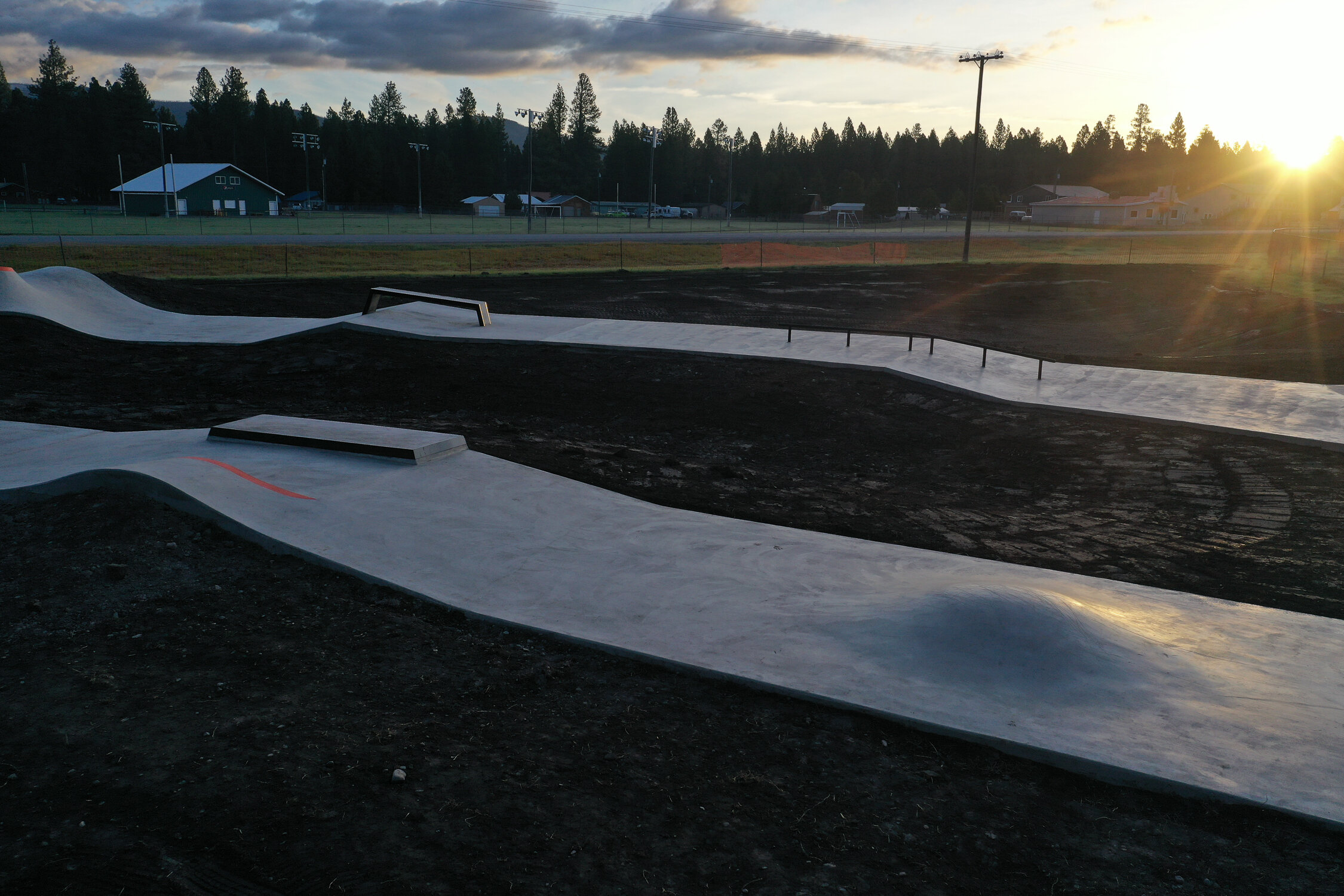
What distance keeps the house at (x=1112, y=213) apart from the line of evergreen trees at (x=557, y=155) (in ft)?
26.1

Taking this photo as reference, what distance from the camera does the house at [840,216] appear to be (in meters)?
89.6

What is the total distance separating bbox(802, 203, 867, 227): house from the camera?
89.6m

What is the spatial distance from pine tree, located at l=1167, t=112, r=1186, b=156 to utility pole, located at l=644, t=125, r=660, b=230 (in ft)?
363

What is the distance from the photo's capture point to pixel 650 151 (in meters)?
129

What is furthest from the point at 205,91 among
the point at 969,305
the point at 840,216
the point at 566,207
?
the point at 969,305

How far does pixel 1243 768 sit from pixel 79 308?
843 inches

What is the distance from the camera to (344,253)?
124ft

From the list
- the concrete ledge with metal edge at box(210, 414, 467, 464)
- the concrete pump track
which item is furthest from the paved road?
the concrete pump track

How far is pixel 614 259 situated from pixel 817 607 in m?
→ 37.0

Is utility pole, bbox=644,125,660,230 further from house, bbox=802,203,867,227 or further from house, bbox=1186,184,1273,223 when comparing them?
house, bbox=1186,184,1273,223

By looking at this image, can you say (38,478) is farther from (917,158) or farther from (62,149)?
(917,158)

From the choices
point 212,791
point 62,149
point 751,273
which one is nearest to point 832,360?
point 212,791

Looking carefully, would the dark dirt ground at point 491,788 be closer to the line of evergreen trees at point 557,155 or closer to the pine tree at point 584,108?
the line of evergreen trees at point 557,155

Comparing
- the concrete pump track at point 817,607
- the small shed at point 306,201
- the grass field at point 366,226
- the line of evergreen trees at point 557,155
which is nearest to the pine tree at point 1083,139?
the line of evergreen trees at point 557,155
